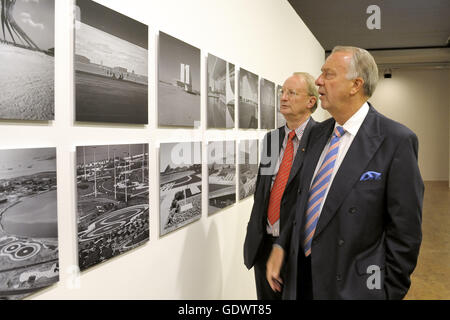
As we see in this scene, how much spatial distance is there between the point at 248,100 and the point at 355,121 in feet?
6.04

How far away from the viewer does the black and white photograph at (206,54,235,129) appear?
2854 millimetres

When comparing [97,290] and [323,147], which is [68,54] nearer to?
[97,290]

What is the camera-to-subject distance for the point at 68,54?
1.54 metres

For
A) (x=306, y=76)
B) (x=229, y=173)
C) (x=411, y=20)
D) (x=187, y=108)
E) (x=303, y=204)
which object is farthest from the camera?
(x=411, y=20)

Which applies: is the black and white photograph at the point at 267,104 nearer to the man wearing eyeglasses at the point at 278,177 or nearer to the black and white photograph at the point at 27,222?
the man wearing eyeglasses at the point at 278,177

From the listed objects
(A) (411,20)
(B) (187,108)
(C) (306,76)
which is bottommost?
(B) (187,108)

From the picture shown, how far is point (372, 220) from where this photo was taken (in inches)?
72.8

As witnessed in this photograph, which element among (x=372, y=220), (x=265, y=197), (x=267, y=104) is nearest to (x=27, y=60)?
(x=372, y=220)

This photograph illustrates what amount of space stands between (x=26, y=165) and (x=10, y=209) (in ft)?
0.49

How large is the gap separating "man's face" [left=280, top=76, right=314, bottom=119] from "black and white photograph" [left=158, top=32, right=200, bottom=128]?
0.68 m

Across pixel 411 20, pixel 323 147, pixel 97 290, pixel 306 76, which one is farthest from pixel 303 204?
pixel 411 20

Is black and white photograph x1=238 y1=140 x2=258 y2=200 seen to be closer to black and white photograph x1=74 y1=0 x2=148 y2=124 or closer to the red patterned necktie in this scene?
the red patterned necktie

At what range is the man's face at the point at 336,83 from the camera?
6.53 feet

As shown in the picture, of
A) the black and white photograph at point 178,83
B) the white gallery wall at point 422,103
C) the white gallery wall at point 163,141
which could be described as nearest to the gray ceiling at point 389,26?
the white gallery wall at point 422,103
